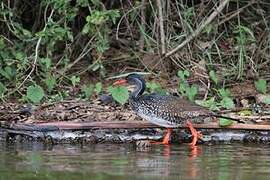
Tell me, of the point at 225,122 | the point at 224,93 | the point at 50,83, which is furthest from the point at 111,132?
the point at 50,83

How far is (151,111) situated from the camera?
9.91 metres

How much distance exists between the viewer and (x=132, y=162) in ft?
27.1

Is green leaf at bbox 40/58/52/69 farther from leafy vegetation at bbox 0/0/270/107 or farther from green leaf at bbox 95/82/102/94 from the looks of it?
green leaf at bbox 95/82/102/94

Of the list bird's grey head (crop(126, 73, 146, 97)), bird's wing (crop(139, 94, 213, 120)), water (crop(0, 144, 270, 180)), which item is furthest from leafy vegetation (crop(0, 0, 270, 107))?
water (crop(0, 144, 270, 180))

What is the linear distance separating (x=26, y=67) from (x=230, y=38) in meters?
3.40

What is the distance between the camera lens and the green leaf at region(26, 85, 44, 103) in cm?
1145

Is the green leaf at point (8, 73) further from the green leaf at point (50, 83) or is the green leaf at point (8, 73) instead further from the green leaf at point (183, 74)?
the green leaf at point (183, 74)

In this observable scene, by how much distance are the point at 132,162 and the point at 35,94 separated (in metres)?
3.55

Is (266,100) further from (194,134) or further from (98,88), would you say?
(98,88)

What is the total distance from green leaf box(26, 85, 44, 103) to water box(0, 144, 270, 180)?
72.2 inches

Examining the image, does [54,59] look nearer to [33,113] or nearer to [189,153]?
[33,113]

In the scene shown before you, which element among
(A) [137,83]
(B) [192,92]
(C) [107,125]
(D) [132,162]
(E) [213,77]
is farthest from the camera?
(E) [213,77]

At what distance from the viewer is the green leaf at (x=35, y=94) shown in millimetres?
11453

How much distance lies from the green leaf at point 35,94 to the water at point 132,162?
72.2 inches
